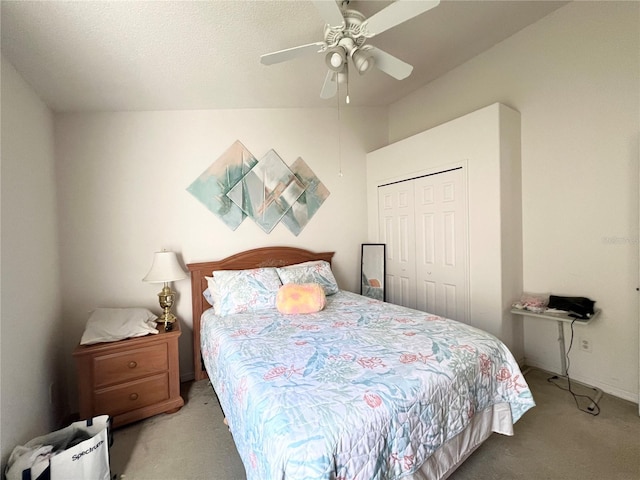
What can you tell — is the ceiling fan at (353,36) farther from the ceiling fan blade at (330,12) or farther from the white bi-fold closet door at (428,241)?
the white bi-fold closet door at (428,241)

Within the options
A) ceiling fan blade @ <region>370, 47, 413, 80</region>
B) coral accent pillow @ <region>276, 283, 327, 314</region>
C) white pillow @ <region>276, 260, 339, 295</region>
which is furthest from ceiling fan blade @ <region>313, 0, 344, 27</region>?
white pillow @ <region>276, 260, 339, 295</region>

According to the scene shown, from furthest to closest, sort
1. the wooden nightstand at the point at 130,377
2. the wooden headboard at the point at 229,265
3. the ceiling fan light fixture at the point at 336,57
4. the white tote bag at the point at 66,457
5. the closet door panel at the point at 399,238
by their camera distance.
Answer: the closet door panel at the point at 399,238, the wooden headboard at the point at 229,265, the wooden nightstand at the point at 130,377, the ceiling fan light fixture at the point at 336,57, the white tote bag at the point at 66,457

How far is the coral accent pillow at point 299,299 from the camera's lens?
2.29 m

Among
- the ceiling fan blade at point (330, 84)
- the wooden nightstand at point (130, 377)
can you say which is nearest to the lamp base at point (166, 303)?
the wooden nightstand at point (130, 377)

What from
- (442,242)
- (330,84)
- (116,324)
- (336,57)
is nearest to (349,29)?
(336,57)

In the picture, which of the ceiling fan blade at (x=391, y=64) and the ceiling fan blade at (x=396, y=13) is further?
the ceiling fan blade at (x=391, y=64)

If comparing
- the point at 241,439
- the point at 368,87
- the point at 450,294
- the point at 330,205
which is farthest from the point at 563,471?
the point at 368,87

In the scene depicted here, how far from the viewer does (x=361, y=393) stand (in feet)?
3.76

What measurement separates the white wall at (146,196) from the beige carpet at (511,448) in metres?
0.83

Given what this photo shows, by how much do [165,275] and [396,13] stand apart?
7.72ft

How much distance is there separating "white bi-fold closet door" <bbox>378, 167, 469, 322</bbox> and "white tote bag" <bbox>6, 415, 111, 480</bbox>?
9.26 ft

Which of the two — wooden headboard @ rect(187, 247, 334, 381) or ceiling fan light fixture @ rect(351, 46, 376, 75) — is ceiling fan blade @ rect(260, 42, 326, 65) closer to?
ceiling fan light fixture @ rect(351, 46, 376, 75)

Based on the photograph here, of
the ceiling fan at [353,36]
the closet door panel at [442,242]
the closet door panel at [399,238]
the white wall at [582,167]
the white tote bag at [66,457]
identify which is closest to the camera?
the white tote bag at [66,457]

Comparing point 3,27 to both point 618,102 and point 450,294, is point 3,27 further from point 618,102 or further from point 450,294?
point 618,102
